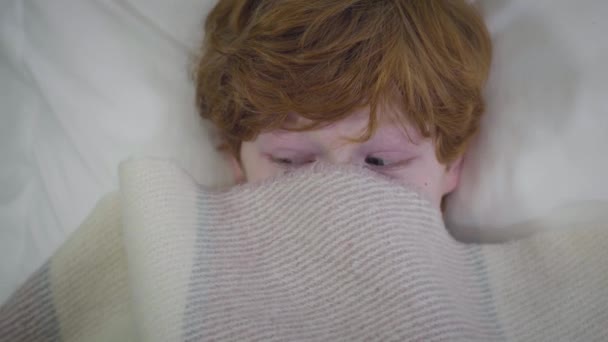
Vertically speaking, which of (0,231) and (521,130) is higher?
(521,130)

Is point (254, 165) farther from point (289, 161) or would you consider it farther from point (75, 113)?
point (75, 113)

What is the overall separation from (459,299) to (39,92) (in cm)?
72

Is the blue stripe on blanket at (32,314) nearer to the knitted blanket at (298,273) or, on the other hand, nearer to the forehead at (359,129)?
the knitted blanket at (298,273)

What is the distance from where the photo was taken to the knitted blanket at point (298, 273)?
0.56 metres

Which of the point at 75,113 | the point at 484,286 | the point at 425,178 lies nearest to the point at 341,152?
the point at 425,178

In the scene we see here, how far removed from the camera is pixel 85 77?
0.79m

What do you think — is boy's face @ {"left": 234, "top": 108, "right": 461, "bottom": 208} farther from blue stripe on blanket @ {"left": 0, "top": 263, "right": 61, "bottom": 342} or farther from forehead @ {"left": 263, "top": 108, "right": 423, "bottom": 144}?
blue stripe on blanket @ {"left": 0, "top": 263, "right": 61, "bottom": 342}

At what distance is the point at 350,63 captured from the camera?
0.65 meters

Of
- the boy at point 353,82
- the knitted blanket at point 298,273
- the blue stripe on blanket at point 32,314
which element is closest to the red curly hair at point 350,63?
the boy at point 353,82

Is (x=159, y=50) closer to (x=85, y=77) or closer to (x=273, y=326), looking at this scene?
(x=85, y=77)

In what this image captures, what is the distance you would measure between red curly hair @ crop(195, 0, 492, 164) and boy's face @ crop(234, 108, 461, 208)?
0.6 inches

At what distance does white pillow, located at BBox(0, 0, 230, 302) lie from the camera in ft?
2.43

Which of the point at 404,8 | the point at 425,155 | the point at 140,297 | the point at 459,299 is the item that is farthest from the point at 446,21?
the point at 140,297

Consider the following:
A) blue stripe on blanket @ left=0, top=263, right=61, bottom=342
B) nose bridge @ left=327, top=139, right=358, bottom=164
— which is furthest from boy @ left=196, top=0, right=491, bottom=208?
blue stripe on blanket @ left=0, top=263, right=61, bottom=342
